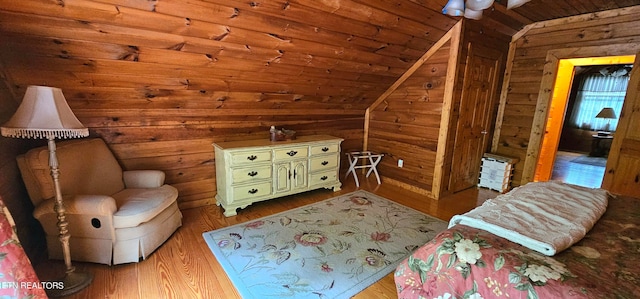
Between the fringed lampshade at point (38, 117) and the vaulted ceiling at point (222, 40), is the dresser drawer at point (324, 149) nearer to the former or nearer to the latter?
the vaulted ceiling at point (222, 40)

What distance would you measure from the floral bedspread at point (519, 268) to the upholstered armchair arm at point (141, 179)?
2247 mm

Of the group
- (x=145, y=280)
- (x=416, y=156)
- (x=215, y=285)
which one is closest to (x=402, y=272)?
(x=215, y=285)

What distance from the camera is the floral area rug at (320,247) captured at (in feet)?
6.20

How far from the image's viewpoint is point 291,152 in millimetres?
3197

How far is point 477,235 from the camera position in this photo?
134cm

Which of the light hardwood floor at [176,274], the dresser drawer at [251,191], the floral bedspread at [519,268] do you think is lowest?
the light hardwood floor at [176,274]

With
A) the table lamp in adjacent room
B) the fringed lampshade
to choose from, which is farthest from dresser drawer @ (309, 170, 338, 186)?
the table lamp in adjacent room

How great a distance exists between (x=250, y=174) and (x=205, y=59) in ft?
4.11

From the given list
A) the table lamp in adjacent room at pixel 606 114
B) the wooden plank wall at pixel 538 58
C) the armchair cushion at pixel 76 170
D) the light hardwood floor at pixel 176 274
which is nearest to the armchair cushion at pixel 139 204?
the armchair cushion at pixel 76 170

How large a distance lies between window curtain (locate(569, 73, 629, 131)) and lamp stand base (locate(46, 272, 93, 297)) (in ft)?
34.2

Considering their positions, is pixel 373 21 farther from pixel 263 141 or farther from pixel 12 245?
pixel 12 245

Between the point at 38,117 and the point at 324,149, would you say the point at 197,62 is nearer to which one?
the point at 38,117

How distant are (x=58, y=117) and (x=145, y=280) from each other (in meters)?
1.17

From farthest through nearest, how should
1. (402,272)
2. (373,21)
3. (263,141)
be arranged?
(263,141) → (373,21) → (402,272)
